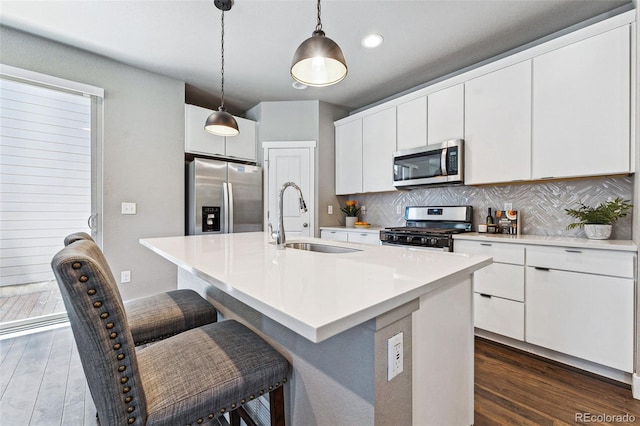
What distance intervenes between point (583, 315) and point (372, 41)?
2773mm

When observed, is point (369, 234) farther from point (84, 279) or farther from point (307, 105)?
point (84, 279)

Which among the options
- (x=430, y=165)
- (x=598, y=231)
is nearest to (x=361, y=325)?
(x=598, y=231)

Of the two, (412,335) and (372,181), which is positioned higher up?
(372,181)

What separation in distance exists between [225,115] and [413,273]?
2.03 meters

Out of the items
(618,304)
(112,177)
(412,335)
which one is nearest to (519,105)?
(618,304)

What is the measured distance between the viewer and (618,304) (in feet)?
6.01

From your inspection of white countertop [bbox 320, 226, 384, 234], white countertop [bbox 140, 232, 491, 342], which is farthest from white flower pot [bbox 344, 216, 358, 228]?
white countertop [bbox 140, 232, 491, 342]

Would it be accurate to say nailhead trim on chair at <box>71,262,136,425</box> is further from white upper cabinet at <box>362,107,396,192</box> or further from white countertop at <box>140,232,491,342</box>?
white upper cabinet at <box>362,107,396,192</box>

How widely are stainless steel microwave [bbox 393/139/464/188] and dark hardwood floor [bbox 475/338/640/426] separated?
166cm

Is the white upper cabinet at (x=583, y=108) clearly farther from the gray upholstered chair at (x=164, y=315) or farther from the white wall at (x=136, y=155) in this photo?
the white wall at (x=136, y=155)

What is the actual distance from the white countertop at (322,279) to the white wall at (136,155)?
2030mm

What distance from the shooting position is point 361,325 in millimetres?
804

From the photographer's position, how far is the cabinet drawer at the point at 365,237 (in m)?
3.43

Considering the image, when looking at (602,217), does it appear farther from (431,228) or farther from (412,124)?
(412,124)
